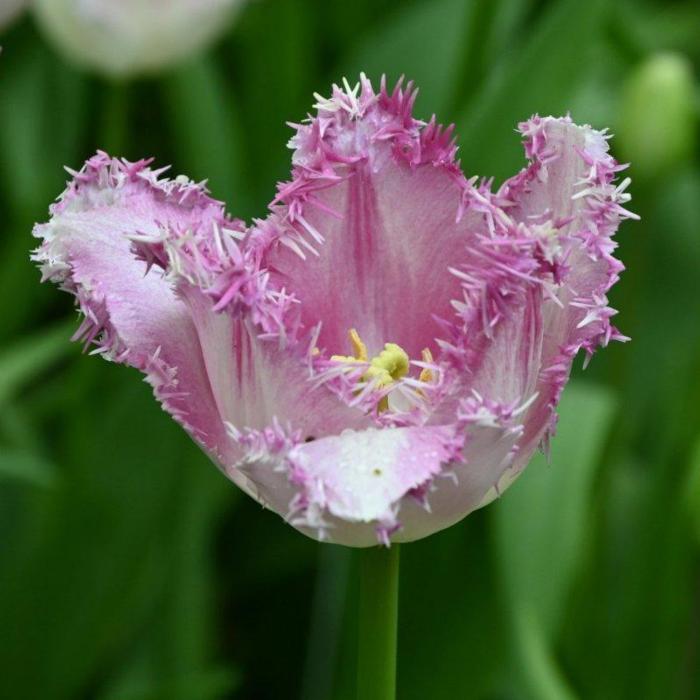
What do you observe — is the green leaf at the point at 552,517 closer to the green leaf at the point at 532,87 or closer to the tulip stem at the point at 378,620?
the green leaf at the point at 532,87

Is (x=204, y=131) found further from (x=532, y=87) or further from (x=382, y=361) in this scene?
(x=382, y=361)

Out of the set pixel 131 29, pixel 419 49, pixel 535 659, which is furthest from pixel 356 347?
pixel 419 49

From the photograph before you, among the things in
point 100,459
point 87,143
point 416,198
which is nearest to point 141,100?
point 87,143

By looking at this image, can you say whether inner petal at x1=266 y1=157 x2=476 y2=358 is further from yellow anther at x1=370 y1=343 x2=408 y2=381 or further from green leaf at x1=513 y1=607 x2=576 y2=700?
green leaf at x1=513 y1=607 x2=576 y2=700

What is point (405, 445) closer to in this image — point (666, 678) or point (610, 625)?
point (666, 678)

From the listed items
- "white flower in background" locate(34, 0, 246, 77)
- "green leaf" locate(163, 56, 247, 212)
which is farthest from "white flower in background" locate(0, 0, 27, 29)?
"green leaf" locate(163, 56, 247, 212)

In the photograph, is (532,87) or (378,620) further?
(532,87)

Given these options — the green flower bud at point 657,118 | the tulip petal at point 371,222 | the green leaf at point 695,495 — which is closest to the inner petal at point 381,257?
the tulip petal at point 371,222

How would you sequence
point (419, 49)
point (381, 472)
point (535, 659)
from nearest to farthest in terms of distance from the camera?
1. point (381, 472)
2. point (535, 659)
3. point (419, 49)
